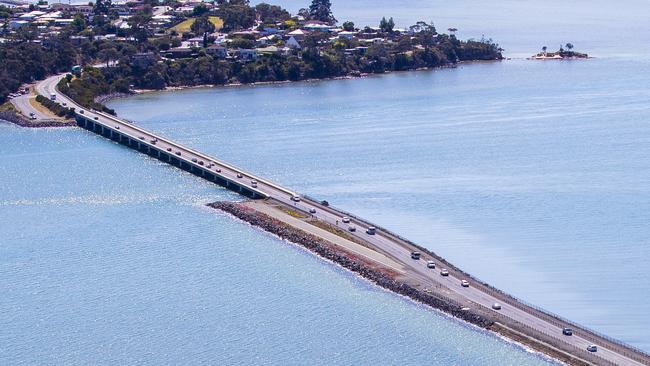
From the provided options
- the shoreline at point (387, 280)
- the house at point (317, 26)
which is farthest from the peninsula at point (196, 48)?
the shoreline at point (387, 280)

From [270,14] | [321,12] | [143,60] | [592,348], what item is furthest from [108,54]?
[592,348]

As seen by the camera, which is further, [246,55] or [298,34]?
[298,34]

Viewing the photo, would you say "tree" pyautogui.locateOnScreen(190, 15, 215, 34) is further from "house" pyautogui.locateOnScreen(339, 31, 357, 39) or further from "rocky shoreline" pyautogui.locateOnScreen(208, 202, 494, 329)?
"rocky shoreline" pyautogui.locateOnScreen(208, 202, 494, 329)

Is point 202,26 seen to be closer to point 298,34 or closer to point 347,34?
point 298,34

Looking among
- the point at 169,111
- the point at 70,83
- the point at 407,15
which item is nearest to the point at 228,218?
the point at 169,111

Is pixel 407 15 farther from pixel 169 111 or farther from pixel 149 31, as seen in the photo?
pixel 169 111

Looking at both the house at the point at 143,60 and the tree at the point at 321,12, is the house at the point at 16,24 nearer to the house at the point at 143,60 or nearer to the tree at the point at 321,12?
the house at the point at 143,60
